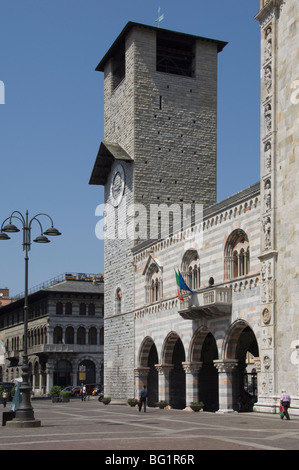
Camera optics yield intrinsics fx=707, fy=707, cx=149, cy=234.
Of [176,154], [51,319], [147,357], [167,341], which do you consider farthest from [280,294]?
[51,319]

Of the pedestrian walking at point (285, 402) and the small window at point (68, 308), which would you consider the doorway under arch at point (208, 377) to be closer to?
the pedestrian walking at point (285, 402)

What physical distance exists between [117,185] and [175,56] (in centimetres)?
1099

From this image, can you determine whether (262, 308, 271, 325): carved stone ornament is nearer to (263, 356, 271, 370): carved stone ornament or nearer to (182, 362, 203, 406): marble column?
(263, 356, 271, 370): carved stone ornament

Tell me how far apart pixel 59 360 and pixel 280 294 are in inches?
2139

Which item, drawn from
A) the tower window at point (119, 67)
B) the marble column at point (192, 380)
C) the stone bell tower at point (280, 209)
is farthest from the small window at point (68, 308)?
the stone bell tower at point (280, 209)

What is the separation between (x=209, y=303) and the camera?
3594cm

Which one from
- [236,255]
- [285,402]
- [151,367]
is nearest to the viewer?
[285,402]

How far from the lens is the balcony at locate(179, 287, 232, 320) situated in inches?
1390

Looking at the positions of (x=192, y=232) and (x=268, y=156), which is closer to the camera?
(x=268, y=156)

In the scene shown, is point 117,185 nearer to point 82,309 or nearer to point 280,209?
point 280,209

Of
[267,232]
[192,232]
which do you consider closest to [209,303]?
[267,232]

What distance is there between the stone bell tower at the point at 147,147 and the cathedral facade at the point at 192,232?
0.29 ft

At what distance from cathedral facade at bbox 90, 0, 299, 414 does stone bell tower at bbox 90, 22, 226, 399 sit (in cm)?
9

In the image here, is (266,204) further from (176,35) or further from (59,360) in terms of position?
(59,360)
